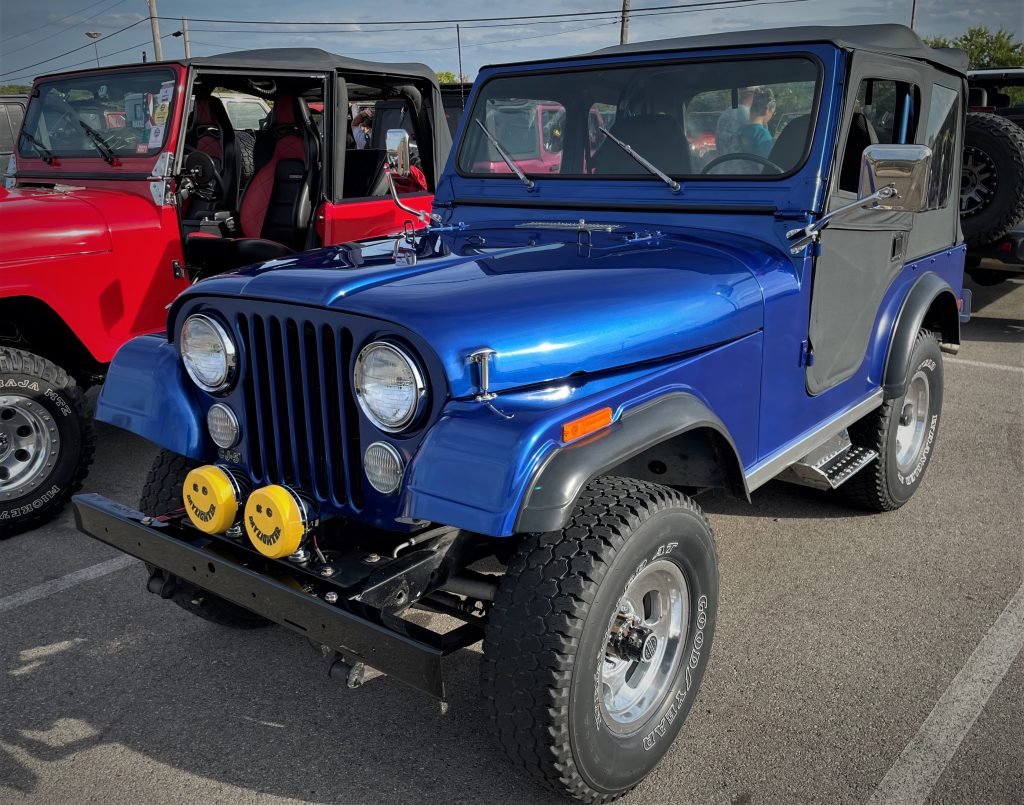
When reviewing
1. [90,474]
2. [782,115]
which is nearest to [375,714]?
[782,115]

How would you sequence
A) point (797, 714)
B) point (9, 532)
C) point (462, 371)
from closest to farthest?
point (462, 371) < point (797, 714) < point (9, 532)

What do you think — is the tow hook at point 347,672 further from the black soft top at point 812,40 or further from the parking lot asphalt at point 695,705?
the black soft top at point 812,40

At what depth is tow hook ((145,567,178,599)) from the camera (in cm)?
260

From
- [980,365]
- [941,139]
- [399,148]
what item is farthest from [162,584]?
[980,365]

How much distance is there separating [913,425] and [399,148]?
2669 mm

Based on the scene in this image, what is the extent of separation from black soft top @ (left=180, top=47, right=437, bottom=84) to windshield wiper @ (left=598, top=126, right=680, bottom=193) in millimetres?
2435

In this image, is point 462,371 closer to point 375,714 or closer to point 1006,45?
point 375,714

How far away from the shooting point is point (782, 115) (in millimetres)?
2904

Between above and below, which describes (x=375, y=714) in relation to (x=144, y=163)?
below

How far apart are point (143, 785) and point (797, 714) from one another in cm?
185

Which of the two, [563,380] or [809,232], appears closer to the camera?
[563,380]

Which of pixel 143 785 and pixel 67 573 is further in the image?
pixel 67 573

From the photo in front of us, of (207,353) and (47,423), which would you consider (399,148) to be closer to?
(207,353)

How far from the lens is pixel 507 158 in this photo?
11.0ft
